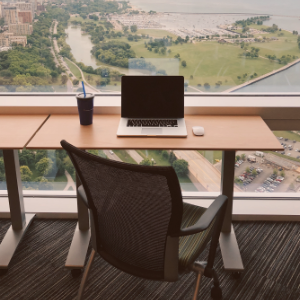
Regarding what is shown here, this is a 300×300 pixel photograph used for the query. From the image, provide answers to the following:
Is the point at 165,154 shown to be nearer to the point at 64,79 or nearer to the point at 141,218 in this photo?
the point at 64,79

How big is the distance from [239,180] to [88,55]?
146 centimetres

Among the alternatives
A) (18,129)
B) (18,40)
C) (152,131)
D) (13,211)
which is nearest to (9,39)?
(18,40)

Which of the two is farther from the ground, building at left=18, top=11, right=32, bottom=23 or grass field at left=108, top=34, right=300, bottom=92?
building at left=18, top=11, right=32, bottom=23

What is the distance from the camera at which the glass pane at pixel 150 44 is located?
2.49m

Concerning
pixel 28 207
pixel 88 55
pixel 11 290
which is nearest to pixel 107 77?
pixel 88 55

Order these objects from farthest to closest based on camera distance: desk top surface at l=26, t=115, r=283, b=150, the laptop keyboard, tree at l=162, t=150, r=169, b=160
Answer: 1. tree at l=162, t=150, r=169, b=160
2. the laptop keyboard
3. desk top surface at l=26, t=115, r=283, b=150

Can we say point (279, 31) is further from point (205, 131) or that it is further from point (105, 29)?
point (105, 29)

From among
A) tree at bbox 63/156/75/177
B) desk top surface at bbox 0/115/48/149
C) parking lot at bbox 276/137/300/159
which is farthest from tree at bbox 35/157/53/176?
parking lot at bbox 276/137/300/159

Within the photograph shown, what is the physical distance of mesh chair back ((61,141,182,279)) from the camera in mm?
1171

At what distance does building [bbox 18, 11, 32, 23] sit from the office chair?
5.18 feet

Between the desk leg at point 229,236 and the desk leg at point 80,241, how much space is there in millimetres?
832

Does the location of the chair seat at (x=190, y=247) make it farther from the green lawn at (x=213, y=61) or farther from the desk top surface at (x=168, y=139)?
the green lawn at (x=213, y=61)

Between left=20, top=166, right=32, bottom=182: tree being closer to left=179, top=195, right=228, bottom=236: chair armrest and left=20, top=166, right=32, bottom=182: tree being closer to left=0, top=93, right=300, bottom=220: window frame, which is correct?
left=0, top=93, right=300, bottom=220: window frame

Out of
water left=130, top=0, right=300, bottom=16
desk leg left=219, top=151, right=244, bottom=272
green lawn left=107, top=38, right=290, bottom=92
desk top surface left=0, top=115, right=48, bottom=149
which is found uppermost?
water left=130, top=0, right=300, bottom=16
